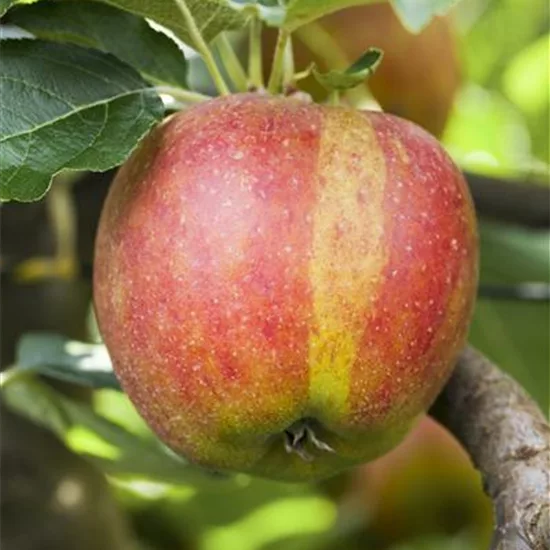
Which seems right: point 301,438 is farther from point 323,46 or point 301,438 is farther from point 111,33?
point 323,46

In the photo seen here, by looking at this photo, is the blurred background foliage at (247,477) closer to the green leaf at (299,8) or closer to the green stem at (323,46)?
the green stem at (323,46)

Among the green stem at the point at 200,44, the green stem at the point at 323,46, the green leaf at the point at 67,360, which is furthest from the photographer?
the green stem at the point at 323,46

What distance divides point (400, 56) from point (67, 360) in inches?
18.4

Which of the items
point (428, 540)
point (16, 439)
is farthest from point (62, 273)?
point (428, 540)

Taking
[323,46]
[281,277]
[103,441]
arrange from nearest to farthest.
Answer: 1. [281,277]
2. [103,441]
3. [323,46]

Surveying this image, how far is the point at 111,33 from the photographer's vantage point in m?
0.74

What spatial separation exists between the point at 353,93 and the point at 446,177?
0.42m

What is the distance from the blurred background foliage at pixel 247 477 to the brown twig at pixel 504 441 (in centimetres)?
28

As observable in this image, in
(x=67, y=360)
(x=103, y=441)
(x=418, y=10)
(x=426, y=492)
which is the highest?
(x=418, y=10)

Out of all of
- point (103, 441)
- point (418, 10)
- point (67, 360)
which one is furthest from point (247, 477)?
point (418, 10)

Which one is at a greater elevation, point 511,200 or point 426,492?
point 511,200

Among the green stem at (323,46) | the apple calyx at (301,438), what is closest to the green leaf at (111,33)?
the apple calyx at (301,438)

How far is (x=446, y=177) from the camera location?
2.17 feet

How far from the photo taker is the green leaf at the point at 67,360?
82 cm
